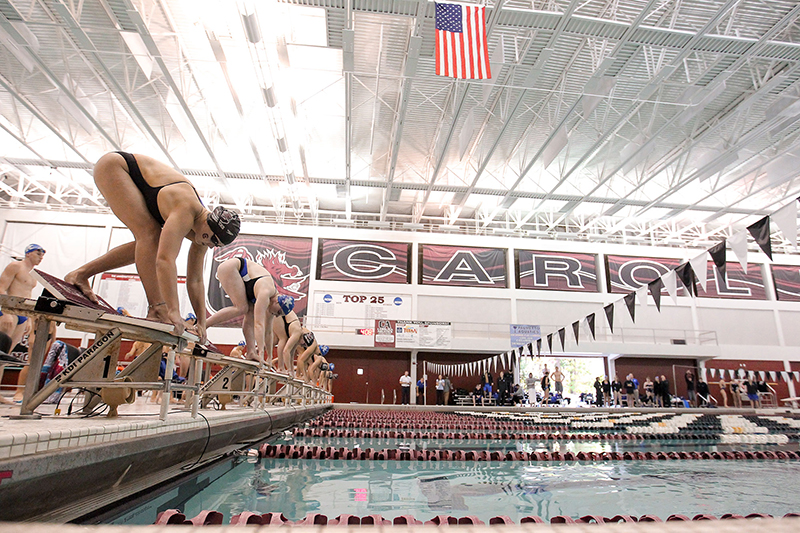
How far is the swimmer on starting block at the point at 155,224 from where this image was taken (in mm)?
2617

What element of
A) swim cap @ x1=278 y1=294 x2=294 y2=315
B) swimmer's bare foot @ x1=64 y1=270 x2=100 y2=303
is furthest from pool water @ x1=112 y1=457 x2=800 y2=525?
swim cap @ x1=278 y1=294 x2=294 y2=315

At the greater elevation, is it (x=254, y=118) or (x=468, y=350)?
(x=254, y=118)

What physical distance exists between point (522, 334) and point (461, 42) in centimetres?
1366

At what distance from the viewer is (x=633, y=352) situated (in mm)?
20469

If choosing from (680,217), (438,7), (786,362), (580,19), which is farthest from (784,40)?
(786,362)

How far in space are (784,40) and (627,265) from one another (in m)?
12.4

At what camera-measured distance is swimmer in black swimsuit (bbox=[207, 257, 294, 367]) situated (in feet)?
16.9

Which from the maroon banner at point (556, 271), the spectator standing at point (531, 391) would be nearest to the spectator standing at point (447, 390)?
the spectator standing at point (531, 391)

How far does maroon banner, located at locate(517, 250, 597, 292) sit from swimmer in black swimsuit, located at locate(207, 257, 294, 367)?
17507 millimetres

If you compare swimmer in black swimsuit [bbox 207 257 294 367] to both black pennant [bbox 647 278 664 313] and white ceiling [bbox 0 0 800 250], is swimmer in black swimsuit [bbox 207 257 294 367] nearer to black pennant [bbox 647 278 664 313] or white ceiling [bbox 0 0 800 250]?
white ceiling [bbox 0 0 800 250]

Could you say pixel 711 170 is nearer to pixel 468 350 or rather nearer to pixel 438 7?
pixel 468 350

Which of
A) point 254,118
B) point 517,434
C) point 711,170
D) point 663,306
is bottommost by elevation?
point 517,434

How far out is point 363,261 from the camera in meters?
20.7

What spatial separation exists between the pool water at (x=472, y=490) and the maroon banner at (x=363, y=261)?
16.3 metres
